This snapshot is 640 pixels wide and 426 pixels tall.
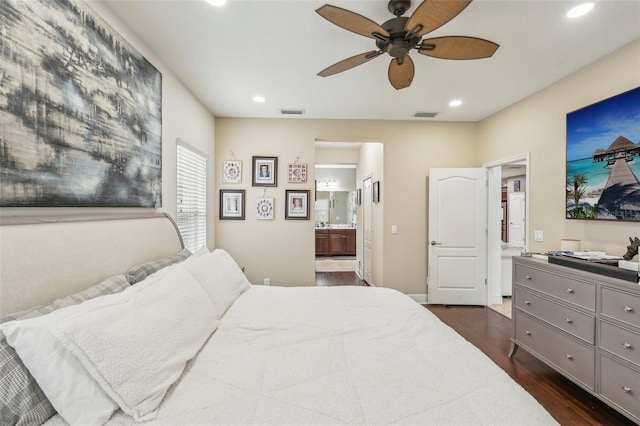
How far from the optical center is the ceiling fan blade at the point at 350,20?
4.74ft

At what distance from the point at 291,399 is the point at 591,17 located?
290cm

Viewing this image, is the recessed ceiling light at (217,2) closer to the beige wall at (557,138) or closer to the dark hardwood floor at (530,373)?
the beige wall at (557,138)

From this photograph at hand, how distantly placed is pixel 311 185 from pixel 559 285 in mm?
2872

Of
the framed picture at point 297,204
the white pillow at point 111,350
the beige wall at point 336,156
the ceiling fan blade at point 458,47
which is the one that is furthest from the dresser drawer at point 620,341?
the beige wall at point 336,156

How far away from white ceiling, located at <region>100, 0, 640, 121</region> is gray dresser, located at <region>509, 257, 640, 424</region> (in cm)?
176

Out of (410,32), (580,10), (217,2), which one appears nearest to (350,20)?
(410,32)

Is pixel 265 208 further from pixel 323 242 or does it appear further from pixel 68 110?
pixel 323 242

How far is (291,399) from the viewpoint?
3.15 ft

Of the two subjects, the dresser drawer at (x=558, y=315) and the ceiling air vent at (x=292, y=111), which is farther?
the ceiling air vent at (x=292, y=111)

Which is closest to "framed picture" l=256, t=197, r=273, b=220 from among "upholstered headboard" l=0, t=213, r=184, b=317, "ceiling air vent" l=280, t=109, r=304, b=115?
"ceiling air vent" l=280, t=109, r=304, b=115

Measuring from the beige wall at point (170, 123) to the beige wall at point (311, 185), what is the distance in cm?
61

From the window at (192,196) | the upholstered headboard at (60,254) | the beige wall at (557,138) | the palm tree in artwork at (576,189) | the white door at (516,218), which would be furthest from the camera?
the white door at (516,218)

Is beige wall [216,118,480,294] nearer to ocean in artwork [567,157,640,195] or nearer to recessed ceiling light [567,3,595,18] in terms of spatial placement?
ocean in artwork [567,157,640,195]

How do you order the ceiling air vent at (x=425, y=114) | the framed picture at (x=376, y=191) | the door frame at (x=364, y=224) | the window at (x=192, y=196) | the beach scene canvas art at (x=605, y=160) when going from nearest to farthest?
the beach scene canvas art at (x=605, y=160) < the window at (x=192, y=196) < the ceiling air vent at (x=425, y=114) < the framed picture at (x=376, y=191) < the door frame at (x=364, y=224)
